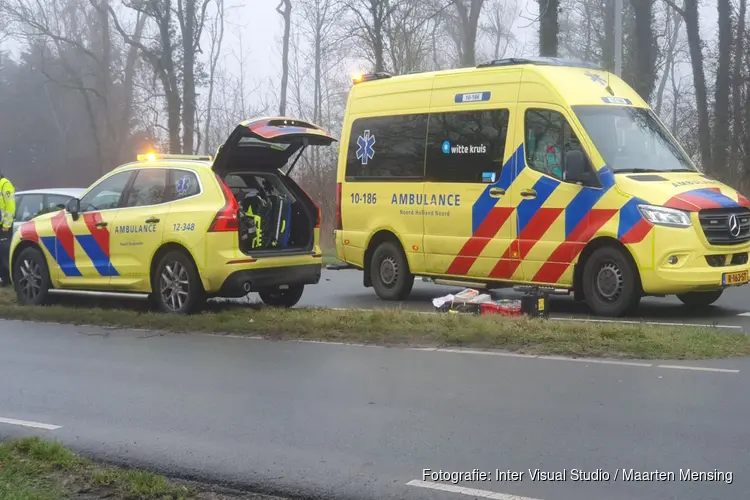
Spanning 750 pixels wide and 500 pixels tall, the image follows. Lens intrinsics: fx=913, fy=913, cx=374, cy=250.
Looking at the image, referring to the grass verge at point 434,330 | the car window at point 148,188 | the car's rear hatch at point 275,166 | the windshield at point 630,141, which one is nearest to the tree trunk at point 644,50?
the windshield at point 630,141

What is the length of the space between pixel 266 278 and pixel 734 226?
534cm

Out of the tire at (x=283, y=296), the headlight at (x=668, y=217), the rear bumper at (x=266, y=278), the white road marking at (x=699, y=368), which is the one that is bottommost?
the white road marking at (x=699, y=368)

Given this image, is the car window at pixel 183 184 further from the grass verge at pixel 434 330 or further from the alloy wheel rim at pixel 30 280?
the alloy wheel rim at pixel 30 280

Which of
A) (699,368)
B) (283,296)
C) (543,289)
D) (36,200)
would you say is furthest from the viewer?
(36,200)

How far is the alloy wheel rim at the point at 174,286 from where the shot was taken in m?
10.7

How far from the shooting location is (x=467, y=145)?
11938mm

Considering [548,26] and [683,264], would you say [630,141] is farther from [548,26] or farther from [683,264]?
[548,26]

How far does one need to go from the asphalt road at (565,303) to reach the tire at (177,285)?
2.08 metres

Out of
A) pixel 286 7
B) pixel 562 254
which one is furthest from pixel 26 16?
pixel 562 254

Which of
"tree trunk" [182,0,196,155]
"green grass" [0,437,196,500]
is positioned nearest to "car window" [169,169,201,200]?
"green grass" [0,437,196,500]

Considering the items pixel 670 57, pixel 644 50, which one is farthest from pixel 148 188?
pixel 670 57

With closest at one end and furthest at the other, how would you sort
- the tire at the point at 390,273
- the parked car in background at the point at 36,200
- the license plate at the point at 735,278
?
the license plate at the point at 735,278 → the tire at the point at 390,273 → the parked car in background at the point at 36,200

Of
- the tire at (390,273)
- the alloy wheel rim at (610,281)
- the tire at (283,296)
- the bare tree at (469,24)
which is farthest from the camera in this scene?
the bare tree at (469,24)

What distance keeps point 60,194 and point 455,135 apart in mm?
9156
